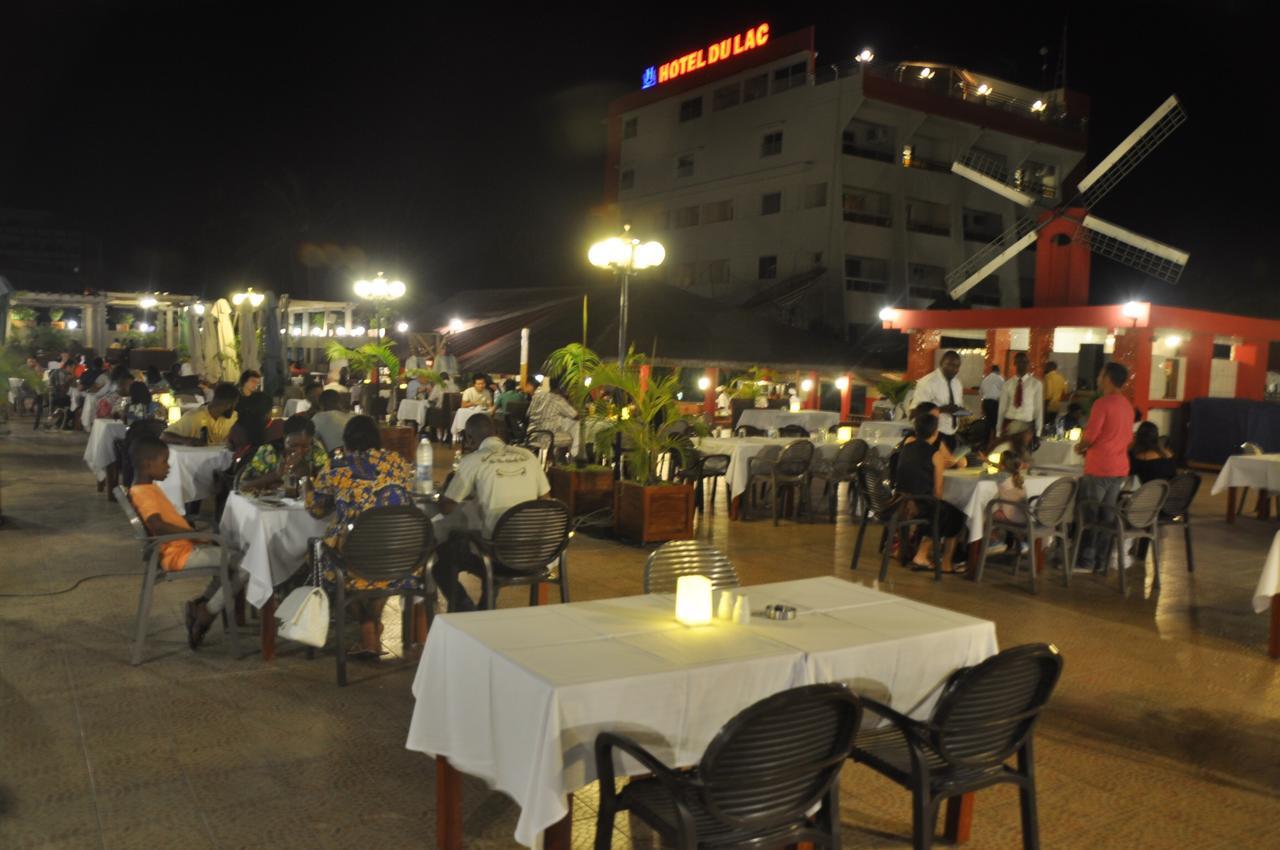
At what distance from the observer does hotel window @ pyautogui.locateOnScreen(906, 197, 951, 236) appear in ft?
112

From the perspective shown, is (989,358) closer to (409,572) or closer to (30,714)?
(409,572)

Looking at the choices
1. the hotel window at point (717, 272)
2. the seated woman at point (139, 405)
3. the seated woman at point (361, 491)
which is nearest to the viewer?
the seated woman at point (361, 491)

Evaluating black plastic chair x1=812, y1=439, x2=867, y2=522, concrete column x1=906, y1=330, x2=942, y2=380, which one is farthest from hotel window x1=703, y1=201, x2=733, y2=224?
black plastic chair x1=812, y1=439, x2=867, y2=522

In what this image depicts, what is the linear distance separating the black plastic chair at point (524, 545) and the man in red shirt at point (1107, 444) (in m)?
4.61

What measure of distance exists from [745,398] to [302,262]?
31.9m

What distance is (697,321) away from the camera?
17.1 meters

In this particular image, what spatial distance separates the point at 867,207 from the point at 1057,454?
2313 cm

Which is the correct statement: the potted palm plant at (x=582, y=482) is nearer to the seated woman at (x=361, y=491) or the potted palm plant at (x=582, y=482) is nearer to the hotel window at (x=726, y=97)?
the seated woman at (x=361, y=491)

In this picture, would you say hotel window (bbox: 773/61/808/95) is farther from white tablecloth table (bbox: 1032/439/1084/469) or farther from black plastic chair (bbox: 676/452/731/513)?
black plastic chair (bbox: 676/452/731/513)

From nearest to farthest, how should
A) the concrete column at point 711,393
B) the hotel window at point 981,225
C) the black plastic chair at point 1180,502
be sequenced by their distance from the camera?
Result: 1. the black plastic chair at point 1180,502
2. the concrete column at point 711,393
3. the hotel window at point 981,225

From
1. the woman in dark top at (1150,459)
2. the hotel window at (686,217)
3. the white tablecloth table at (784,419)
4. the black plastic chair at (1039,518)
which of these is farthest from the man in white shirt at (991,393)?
the hotel window at (686,217)

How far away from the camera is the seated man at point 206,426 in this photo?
350 inches

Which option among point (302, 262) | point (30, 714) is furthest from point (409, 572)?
point (302, 262)

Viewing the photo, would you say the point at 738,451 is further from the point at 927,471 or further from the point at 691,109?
the point at 691,109
